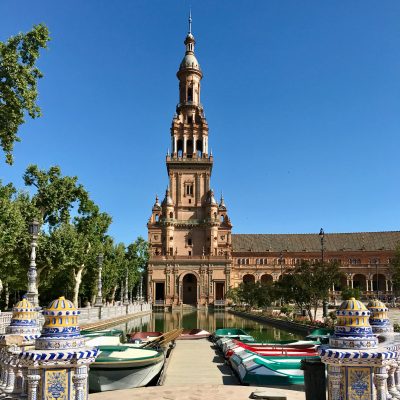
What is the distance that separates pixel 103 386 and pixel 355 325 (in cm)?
845

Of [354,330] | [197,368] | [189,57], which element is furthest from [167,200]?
[354,330]

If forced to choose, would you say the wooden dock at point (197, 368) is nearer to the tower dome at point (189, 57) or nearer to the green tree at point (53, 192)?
the green tree at point (53, 192)

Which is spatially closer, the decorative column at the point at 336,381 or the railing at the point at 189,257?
the decorative column at the point at 336,381

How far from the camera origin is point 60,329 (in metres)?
7.08

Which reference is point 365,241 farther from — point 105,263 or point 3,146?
point 3,146

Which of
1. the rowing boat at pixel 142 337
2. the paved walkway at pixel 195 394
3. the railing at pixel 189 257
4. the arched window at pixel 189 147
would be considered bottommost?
the rowing boat at pixel 142 337

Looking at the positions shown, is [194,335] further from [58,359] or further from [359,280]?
[359,280]

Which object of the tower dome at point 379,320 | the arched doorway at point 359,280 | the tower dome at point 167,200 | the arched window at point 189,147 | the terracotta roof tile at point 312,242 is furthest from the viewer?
the terracotta roof tile at point 312,242

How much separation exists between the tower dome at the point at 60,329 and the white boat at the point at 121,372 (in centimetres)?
604

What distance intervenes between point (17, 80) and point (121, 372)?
13.8 m

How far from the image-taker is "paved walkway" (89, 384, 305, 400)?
961cm

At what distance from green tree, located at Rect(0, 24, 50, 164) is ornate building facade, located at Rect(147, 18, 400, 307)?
66.0 meters

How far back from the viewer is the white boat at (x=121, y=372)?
42.1 feet

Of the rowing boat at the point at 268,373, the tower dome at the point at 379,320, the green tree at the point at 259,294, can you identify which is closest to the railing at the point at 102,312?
the green tree at the point at 259,294
